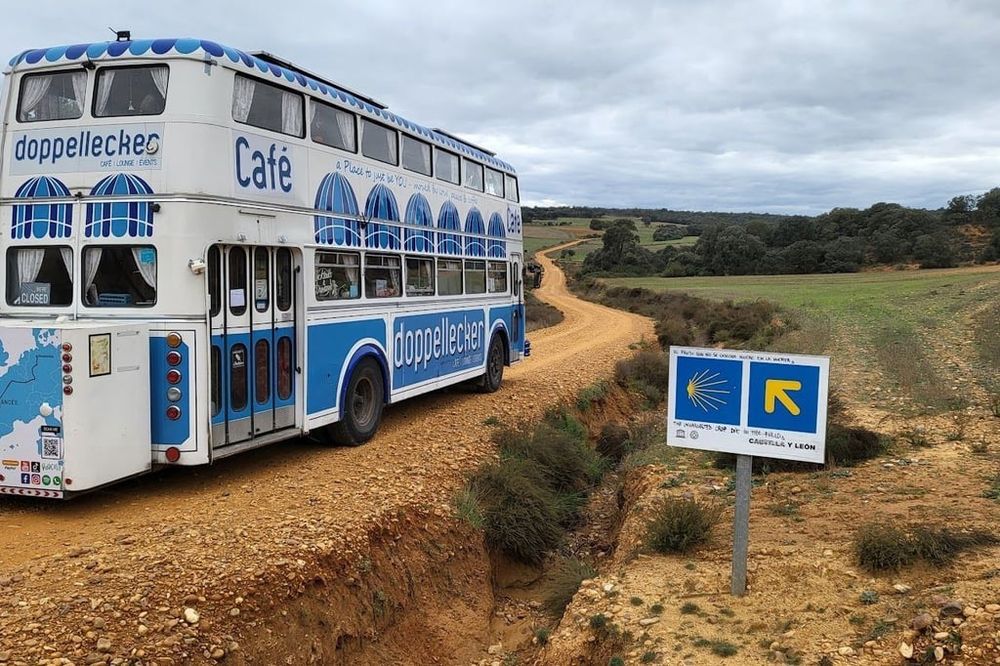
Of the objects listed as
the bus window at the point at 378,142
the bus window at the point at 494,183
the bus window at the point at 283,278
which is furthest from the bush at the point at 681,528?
the bus window at the point at 494,183

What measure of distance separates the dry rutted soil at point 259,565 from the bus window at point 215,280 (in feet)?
5.94

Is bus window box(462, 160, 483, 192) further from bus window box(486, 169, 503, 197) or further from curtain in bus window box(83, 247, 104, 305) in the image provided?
curtain in bus window box(83, 247, 104, 305)

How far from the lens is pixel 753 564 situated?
6059 mm

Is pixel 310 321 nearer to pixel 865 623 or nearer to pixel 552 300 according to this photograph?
pixel 865 623

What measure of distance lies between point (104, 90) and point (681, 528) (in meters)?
6.60

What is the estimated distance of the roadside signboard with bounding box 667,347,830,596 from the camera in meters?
5.22

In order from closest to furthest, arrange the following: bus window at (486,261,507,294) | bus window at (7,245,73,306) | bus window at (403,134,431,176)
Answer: bus window at (7,245,73,306) < bus window at (403,134,431,176) < bus window at (486,261,507,294)

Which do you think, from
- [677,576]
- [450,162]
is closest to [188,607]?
[677,576]

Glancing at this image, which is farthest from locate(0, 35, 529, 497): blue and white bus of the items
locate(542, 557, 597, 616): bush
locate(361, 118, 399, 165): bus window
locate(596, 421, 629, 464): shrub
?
locate(596, 421, 629, 464): shrub

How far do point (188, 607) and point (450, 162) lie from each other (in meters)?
8.59

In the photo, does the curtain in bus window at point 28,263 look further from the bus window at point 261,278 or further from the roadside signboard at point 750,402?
the roadside signboard at point 750,402

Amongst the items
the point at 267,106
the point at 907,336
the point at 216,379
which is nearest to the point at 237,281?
the point at 216,379

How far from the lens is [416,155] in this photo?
438 inches

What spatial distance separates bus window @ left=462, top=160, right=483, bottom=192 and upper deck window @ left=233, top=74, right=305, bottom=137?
4.93 m
